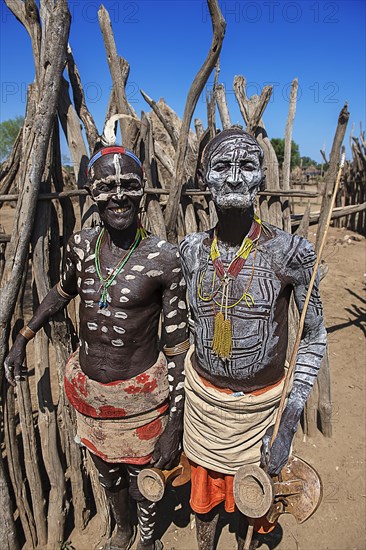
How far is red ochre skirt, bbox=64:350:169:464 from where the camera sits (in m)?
2.20

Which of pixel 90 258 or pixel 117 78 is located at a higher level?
pixel 117 78

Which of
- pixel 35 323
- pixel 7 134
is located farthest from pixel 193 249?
pixel 7 134

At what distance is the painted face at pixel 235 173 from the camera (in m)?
1.65

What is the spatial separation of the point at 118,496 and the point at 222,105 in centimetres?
315

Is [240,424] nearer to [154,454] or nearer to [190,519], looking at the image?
[154,454]

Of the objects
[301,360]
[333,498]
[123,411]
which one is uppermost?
[301,360]

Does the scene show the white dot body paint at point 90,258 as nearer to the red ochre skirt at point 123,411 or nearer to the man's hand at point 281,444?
the red ochre skirt at point 123,411

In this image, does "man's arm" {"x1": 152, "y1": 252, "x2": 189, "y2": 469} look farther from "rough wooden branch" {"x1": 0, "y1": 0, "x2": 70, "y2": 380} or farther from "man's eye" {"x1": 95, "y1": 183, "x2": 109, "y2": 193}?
"rough wooden branch" {"x1": 0, "y1": 0, "x2": 70, "y2": 380}

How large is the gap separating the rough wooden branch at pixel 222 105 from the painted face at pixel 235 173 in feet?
6.67

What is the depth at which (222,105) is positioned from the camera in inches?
138

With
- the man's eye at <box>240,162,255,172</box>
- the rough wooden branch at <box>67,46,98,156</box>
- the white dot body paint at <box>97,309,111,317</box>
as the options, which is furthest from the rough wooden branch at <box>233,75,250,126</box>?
the white dot body paint at <box>97,309,111,317</box>

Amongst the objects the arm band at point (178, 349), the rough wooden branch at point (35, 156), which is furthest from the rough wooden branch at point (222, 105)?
the arm band at point (178, 349)

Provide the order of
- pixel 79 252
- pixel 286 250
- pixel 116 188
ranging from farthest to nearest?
pixel 79 252 → pixel 116 188 → pixel 286 250

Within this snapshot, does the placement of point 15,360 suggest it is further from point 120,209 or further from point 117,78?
point 117,78
